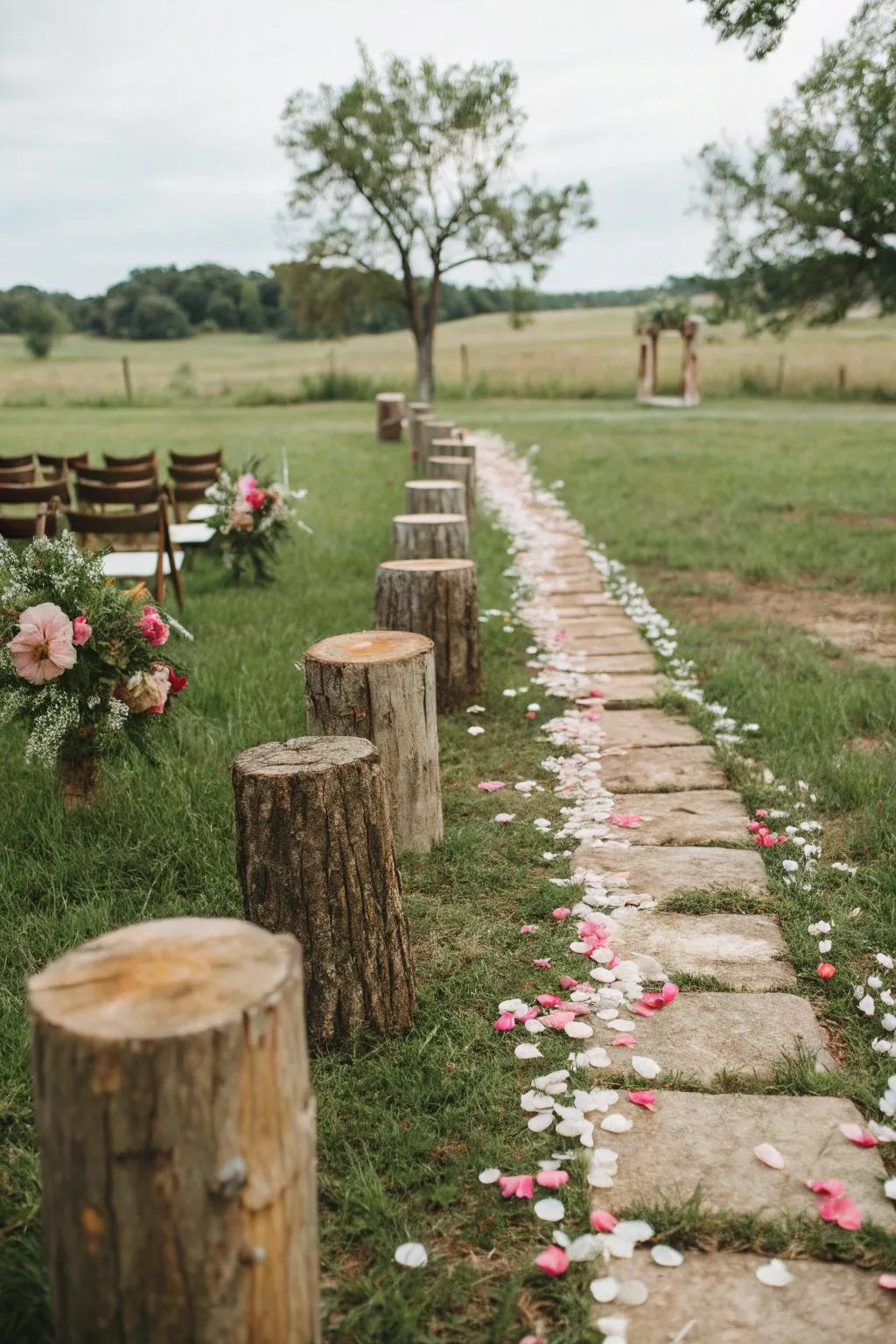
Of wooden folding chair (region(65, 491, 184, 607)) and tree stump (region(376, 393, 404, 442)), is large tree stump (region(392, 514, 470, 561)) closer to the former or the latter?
wooden folding chair (region(65, 491, 184, 607))

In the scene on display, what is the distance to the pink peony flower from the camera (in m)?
3.75

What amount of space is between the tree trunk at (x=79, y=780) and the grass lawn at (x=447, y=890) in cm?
9

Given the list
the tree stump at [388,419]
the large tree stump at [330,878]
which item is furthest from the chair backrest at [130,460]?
the tree stump at [388,419]

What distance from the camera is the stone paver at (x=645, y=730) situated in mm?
4797

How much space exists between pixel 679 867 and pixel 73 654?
6.83 ft

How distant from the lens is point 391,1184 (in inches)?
88.8

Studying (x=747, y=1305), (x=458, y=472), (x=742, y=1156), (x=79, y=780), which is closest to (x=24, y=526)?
(x=79, y=780)

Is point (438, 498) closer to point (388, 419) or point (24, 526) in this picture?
point (24, 526)

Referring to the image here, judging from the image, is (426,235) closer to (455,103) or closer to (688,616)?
(455,103)

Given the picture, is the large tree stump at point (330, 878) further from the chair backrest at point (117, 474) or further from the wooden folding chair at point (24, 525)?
the chair backrest at point (117, 474)

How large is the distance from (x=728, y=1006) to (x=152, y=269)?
65524mm

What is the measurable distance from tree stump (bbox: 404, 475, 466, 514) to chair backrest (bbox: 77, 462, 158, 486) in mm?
1937

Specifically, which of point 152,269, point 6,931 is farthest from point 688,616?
point 152,269

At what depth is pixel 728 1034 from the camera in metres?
2.72
